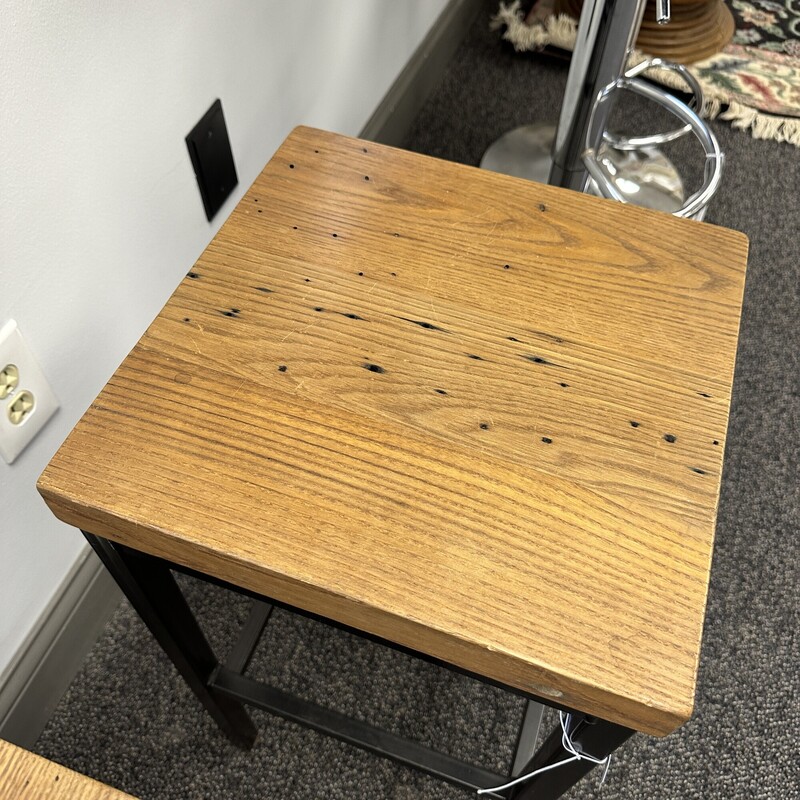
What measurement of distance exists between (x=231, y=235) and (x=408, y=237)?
15 centimetres

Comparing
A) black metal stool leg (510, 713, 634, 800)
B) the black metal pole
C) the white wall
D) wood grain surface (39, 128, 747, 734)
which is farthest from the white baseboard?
the black metal pole

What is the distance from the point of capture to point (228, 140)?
2.93 ft

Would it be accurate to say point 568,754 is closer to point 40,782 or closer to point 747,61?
point 40,782

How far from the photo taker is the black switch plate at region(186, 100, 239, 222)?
0.82 meters

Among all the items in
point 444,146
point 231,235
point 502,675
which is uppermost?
point 231,235

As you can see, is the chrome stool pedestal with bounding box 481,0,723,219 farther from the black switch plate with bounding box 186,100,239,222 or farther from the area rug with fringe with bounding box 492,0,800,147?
the black switch plate with bounding box 186,100,239,222

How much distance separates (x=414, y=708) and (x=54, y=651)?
0.43 metres

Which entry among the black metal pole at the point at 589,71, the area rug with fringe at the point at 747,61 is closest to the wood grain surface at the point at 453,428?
the black metal pole at the point at 589,71

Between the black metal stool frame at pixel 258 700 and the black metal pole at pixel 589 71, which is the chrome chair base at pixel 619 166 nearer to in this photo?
the black metal pole at pixel 589 71

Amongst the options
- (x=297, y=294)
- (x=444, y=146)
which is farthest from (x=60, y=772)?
(x=444, y=146)

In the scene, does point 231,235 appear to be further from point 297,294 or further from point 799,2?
point 799,2

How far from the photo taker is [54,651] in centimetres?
85

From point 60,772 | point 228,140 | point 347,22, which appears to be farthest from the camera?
point 347,22

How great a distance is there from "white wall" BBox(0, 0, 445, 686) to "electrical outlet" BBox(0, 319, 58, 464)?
0.02 meters
